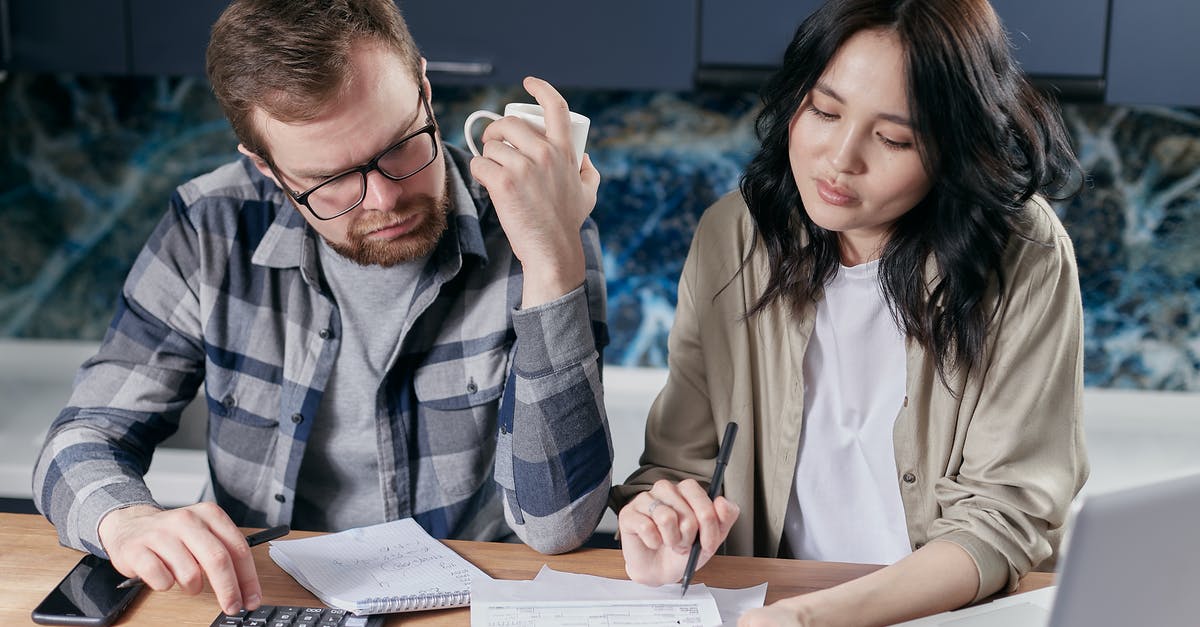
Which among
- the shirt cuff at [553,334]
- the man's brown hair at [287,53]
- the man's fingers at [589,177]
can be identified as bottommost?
the shirt cuff at [553,334]

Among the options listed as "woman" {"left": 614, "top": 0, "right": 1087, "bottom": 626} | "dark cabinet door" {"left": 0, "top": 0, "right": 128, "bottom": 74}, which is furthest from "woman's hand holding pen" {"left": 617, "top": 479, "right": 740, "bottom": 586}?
"dark cabinet door" {"left": 0, "top": 0, "right": 128, "bottom": 74}

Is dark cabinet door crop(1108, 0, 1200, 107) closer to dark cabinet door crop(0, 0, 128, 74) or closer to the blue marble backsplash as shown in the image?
the blue marble backsplash

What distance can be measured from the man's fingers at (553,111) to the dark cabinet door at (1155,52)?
1266mm

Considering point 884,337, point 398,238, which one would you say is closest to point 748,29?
point 884,337

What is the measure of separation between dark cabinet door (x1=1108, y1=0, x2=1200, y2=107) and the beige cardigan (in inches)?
31.1

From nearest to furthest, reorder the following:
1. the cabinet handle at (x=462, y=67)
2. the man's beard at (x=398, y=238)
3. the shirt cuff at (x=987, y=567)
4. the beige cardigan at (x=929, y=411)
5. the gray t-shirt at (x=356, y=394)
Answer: the shirt cuff at (x=987, y=567)
the beige cardigan at (x=929, y=411)
the man's beard at (x=398, y=238)
the gray t-shirt at (x=356, y=394)
the cabinet handle at (x=462, y=67)

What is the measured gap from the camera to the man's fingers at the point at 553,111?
3.75ft

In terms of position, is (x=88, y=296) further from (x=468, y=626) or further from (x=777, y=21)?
(x=468, y=626)

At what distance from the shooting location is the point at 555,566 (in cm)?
117

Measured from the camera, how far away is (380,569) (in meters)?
1.13

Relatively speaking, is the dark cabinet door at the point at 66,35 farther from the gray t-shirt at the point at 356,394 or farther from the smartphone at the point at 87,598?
the smartphone at the point at 87,598

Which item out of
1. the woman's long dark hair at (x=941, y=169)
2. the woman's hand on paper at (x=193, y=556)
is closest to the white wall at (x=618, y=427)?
the woman's long dark hair at (x=941, y=169)

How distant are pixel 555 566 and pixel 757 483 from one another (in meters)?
0.37

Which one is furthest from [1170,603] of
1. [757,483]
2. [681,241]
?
[681,241]
